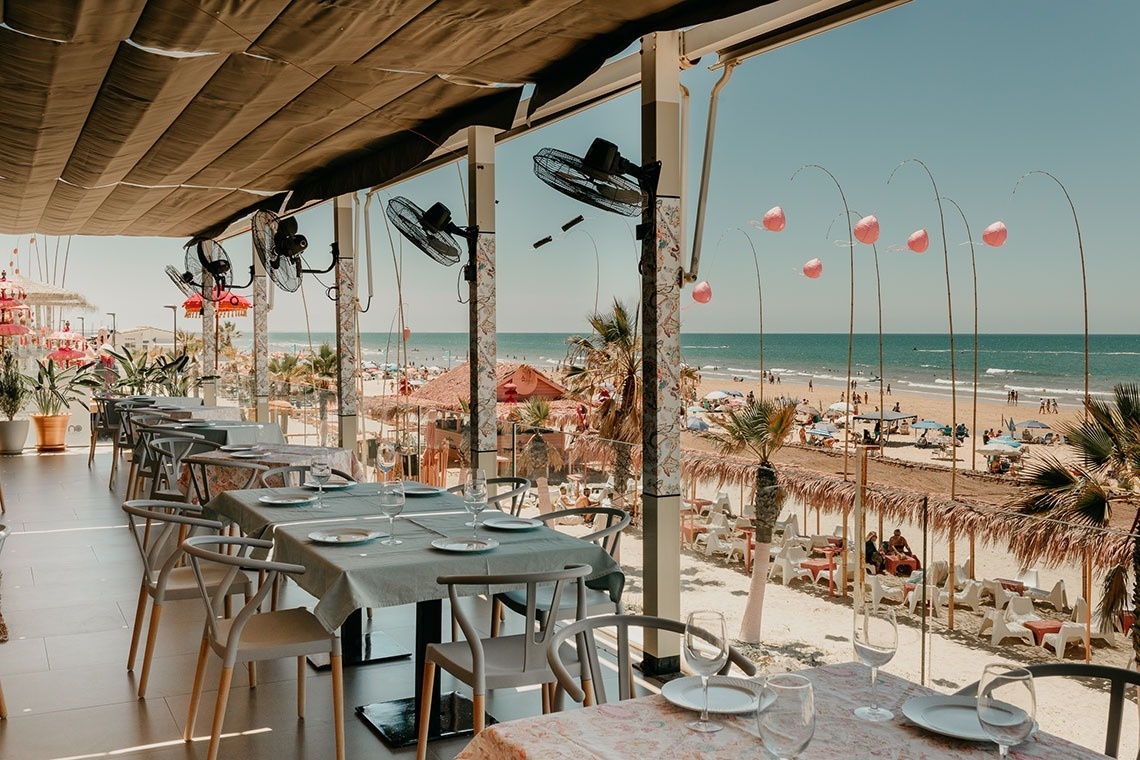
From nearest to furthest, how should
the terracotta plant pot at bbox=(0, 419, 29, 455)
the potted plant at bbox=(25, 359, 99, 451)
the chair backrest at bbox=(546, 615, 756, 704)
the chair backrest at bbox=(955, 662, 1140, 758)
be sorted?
1. the chair backrest at bbox=(955, 662, 1140, 758)
2. the chair backrest at bbox=(546, 615, 756, 704)
3. the terracotta plant pot at bbox=(0, 419, 29, 455)
4. the potted plant at bbox=(25, 359, 99, 451)

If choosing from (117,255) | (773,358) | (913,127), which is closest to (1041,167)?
(913,127)

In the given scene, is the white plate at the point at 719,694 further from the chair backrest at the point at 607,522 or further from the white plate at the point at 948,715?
the chair backrest at the point at 607,522

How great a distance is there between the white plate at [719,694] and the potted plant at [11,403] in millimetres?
13436

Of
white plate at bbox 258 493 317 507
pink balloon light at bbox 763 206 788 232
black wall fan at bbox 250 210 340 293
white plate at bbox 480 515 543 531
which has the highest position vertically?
pink balloon light at bbox 763 206 788 232

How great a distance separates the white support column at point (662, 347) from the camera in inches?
173

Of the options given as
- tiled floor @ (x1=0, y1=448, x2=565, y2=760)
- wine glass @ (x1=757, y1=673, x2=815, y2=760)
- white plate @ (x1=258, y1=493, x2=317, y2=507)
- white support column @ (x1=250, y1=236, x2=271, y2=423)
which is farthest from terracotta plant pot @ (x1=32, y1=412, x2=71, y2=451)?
wine glass @ (x1=757, y1=673, x2=815, y2=760)

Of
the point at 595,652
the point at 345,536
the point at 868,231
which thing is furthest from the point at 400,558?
the point at 868,231

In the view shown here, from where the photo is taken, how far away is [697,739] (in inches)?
69.6

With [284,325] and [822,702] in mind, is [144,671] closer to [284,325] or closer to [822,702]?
[822,702]

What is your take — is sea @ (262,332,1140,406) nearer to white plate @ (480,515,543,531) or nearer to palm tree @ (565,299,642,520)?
palm tree @ (565,299,642,520)

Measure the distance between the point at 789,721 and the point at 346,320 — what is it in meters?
8.13

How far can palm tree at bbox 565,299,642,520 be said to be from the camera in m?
12.1

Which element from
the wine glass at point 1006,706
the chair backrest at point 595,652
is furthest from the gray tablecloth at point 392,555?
the wine glass at point 1006,706

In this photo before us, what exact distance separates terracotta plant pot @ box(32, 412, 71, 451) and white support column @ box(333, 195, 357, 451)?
22.1 feet
